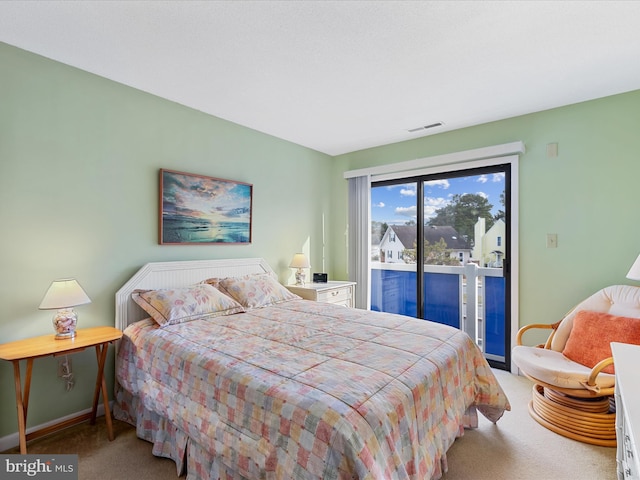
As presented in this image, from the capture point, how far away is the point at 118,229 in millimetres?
2637

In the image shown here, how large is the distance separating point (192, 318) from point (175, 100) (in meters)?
1.92

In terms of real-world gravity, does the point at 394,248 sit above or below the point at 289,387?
above

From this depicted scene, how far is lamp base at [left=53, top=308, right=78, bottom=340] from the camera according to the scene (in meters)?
2.16

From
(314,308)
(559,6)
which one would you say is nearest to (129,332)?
(314,308)

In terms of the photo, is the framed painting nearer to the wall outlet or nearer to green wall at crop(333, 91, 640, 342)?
the wall outlet

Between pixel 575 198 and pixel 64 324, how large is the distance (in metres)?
4.18

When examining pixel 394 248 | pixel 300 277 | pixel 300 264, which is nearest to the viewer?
pixel 300 264

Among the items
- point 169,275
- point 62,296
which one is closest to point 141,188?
point 169,275

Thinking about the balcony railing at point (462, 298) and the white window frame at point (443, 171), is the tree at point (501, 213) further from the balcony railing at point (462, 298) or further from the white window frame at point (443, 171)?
the balcony railing at point (462, 298)

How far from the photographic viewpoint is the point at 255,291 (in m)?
3.10

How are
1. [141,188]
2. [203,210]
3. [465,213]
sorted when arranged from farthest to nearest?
[465,213]
[203,210]
[141,188]

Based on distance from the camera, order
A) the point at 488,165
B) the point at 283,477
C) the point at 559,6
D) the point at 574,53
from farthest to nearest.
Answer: the point at 488,165 < the point at 574,53 < the point at 559,6 < the point at 283,477

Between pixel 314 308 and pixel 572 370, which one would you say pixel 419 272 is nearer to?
pixel 314 308

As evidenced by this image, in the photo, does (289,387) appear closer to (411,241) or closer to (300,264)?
(300,264)
